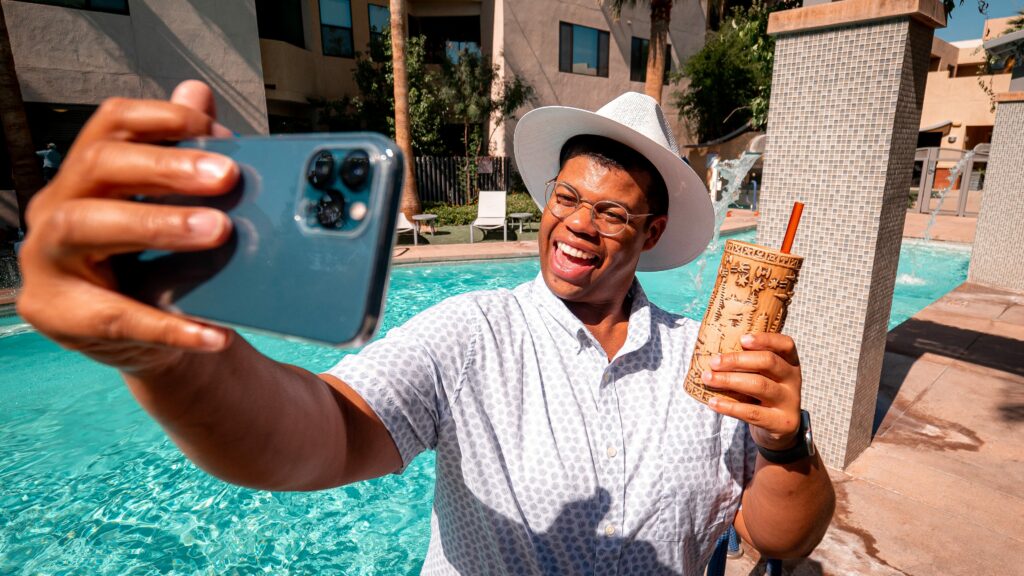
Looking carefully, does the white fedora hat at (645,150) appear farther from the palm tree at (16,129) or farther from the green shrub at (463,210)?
the green shrub at (463,210)

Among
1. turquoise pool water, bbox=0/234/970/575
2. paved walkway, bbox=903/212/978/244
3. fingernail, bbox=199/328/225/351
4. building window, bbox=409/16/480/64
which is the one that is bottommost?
turquoise pool water, bbox=0/234/970/575

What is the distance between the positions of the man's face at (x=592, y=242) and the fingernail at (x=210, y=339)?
3.88ft

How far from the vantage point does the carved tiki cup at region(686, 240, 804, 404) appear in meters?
1.25

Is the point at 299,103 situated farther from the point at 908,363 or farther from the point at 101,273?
the point at 101,273

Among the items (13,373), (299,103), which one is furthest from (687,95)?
(13,373)

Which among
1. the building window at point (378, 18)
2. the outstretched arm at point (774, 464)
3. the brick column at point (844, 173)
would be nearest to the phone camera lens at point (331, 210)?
the outstretched arm at point (774, 464)

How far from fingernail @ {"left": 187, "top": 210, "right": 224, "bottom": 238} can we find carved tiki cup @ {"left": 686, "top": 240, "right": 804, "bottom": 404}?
104 centimetres

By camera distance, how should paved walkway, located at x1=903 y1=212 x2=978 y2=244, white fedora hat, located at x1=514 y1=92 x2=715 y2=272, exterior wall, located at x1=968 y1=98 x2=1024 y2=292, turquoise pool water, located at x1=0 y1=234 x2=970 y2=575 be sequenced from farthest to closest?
paved walkway, located at x1=903 y1=212 x2=978 y2=244 < exterior wall, located at x1=968 y1=98 x2=1024 y2=292 < turquoise pool water, located at x1=0 y1=234 x2=970 y2=575 < white fedora hat, located at x1=514 y1=92 x2=715 y2=272

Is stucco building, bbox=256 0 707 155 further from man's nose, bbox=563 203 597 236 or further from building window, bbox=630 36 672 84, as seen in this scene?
man's nose, bbox=563 203 597 236

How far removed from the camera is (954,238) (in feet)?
42.3

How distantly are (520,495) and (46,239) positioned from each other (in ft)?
3.75

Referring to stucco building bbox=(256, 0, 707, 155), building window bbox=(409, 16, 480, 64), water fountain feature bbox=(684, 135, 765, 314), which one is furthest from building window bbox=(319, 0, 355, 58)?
water fountain feature bbox=(684, 135, 765, 314)

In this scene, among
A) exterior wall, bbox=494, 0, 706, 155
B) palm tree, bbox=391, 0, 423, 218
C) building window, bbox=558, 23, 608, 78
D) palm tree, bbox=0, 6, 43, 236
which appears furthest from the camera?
building window, bbox=558, 23, 608, 78

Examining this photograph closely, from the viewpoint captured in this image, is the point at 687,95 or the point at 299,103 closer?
the point at 299,103
